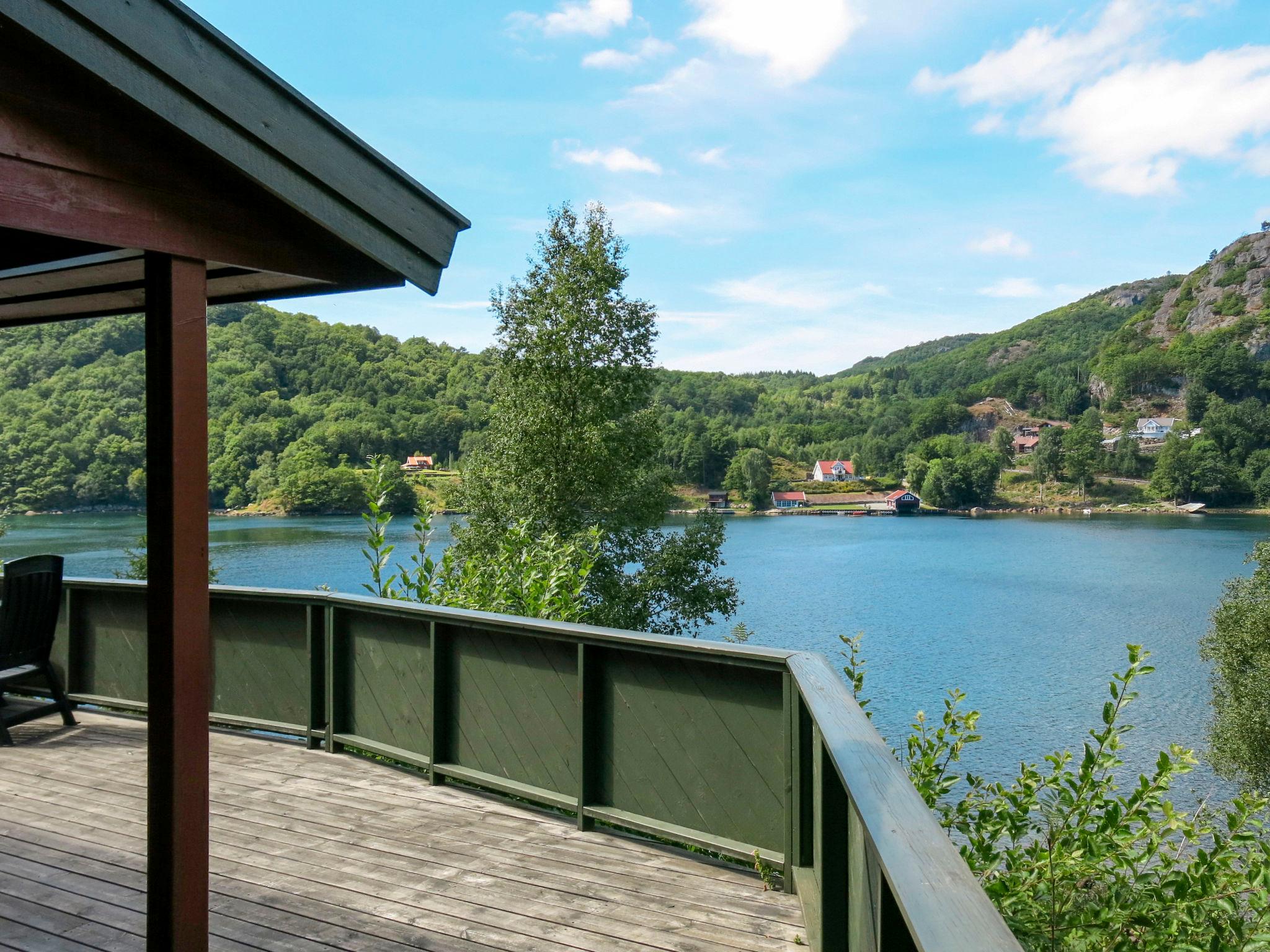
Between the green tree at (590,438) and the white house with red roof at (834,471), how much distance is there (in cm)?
6626

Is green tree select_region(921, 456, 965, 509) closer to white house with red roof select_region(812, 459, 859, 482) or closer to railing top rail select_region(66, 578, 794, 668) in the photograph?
white house with red roof select_region(812, 459, 859, 482)

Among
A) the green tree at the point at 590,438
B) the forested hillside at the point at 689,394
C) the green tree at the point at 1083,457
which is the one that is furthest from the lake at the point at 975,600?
the green tree at the point at 1083,457

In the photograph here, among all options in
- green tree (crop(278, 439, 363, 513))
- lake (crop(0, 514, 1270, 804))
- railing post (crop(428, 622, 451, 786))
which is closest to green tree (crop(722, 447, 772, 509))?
lake (crop(0, 514, 1270, 804))

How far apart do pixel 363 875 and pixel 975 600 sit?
42.1 metres

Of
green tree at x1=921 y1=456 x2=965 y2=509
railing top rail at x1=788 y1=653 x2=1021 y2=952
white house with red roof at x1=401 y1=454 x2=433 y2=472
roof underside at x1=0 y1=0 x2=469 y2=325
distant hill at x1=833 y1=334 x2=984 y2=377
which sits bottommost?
green tree at x1=921 y1=456 x2=965 y2=509

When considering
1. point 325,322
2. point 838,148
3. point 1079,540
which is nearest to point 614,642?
point 325,322

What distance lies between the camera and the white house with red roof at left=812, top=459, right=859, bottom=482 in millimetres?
91375

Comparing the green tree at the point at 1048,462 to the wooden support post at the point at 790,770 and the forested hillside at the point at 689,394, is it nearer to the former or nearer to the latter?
the forested hillside at the point at 689,394

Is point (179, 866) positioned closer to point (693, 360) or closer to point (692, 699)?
point (692, 699)

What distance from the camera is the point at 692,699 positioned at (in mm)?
3434

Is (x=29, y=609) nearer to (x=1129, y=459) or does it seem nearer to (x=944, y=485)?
(x=944, y=485)

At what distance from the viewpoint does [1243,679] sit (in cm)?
2697

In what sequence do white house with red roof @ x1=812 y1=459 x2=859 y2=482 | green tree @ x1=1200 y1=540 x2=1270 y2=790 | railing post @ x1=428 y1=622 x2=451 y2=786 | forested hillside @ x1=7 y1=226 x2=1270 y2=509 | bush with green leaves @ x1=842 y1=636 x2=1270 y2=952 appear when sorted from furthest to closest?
white house with red roof @ x1=812 y1=459 x2=859 y2=482 → forested hillside @ x1=7 y1=226 x2=1270 y2=509 → green tree @ x1=1200 y1=540 x2=1270 y2=790 → railing post @ x1=428 y1=622 x2=451 y2=786 → bush with green leaves @ x1=842 y1=636 x2=1270 y2=952

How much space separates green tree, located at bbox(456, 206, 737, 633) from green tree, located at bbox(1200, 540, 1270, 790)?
1440cm
